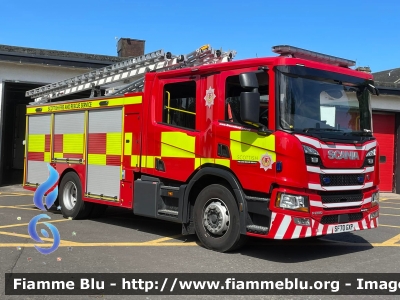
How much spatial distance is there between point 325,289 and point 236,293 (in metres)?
1.02

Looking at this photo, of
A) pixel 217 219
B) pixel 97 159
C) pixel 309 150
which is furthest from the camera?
pixel 97 159

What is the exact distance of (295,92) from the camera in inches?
238

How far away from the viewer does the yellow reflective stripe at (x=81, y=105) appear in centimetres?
815

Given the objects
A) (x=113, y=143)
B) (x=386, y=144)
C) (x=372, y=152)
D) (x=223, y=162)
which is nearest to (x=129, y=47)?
(x=386, y=144)

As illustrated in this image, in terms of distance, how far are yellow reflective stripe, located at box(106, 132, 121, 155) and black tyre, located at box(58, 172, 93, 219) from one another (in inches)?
49.5

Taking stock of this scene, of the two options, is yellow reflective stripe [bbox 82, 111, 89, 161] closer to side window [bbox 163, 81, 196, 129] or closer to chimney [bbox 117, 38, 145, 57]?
side window [bbox 163, 81, 196, 129]

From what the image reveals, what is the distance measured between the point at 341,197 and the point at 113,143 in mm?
4296

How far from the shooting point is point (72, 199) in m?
9.75

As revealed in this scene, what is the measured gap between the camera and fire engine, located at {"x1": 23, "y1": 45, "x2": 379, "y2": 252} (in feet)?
19.5

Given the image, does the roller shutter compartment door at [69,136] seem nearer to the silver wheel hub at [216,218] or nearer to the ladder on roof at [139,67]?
the ladder on roof at [139,67]

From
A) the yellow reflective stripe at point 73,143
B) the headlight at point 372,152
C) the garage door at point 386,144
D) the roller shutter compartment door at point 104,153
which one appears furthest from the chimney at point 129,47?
the headlight at point 372,152

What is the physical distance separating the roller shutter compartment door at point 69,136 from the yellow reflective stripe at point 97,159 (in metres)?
0.36

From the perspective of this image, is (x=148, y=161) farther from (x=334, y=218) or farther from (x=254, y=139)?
(x=334, y=218)

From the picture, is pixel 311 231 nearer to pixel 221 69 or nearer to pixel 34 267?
pixel 221 69
